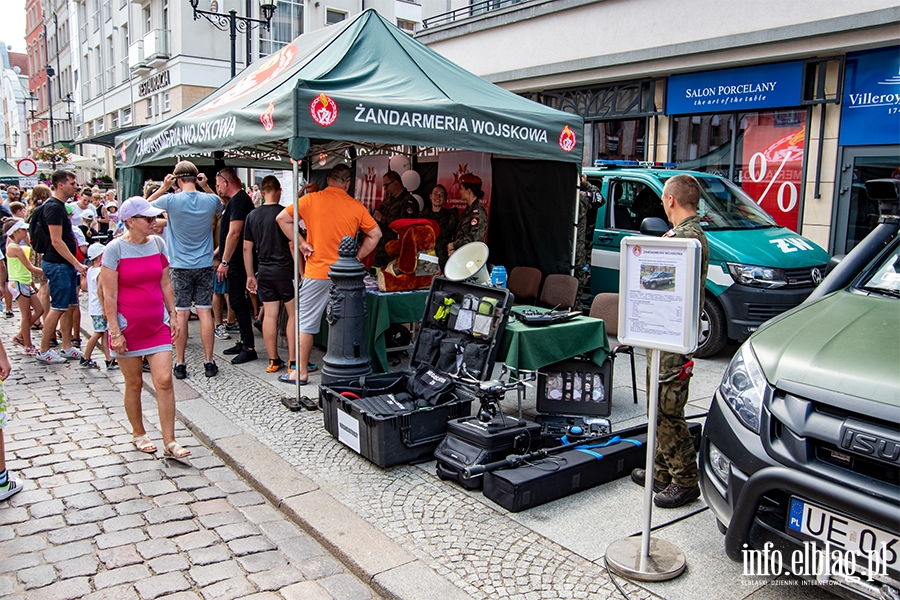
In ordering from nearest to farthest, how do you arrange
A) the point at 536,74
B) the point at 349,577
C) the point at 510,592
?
1. the point at 510,592
2. the point at 349,577
3. the point at 536,74

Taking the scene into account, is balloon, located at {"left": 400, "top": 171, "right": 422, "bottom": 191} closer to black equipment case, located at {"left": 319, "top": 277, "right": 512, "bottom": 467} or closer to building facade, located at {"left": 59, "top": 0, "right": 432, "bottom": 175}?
black equipment case, located at {"left": 319, "top": 277, "right": 512, "bottom": 467}

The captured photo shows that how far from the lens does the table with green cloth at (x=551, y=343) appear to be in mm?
5098

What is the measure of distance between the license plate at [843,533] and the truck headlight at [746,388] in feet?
1.26

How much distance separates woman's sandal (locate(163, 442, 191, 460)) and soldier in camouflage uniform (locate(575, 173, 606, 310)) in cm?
487

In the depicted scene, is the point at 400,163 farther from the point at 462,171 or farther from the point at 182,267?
the point at 182,267

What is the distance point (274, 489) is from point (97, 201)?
1682 centimetres

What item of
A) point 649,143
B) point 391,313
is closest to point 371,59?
point 391,313

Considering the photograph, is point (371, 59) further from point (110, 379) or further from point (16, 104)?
point (16, 104)

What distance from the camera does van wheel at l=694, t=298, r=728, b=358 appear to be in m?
7.50

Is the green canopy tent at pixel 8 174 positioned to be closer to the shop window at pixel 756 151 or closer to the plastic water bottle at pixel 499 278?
the shop window at pixel 756 151

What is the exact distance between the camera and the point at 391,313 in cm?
631

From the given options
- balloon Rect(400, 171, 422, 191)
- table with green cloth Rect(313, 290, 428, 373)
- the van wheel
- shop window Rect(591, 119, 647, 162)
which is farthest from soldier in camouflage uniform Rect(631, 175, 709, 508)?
shop window Rect(591, 119, 647, 162)

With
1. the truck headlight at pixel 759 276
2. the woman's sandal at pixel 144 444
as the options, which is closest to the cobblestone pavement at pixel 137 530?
the woman's sandal at pixel 144 444

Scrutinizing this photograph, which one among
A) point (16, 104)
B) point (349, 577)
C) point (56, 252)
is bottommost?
point (349, 577)
